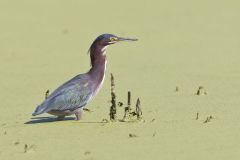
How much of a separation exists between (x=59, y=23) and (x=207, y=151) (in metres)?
13.8

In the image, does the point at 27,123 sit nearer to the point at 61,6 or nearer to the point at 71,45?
the point at 71,45

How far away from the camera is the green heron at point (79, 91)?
32.1ft

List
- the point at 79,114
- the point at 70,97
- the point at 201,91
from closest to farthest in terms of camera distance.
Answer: the point at 70,97 → the point at 79,114 → the point at 201,91

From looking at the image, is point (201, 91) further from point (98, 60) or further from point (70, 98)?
point (70, 98)

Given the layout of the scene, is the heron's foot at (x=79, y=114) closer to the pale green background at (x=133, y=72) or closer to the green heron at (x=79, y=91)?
the green heron at (x=79, y=91)

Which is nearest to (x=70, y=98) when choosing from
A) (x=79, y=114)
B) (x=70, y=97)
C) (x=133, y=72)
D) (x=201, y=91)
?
(x=70, y=97)

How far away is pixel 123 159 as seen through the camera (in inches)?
315

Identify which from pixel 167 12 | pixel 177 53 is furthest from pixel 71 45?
pixel 167 12

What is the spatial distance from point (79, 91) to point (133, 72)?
4683mm

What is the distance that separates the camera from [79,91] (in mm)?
9898

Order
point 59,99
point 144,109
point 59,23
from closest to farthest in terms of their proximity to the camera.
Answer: point 59,99, point 144,109, point 59,23

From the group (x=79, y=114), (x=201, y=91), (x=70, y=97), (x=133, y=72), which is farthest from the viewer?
(x=133, y=72)

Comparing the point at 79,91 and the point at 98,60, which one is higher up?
the point at 98,60

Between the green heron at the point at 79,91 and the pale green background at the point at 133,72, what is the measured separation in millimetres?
188
